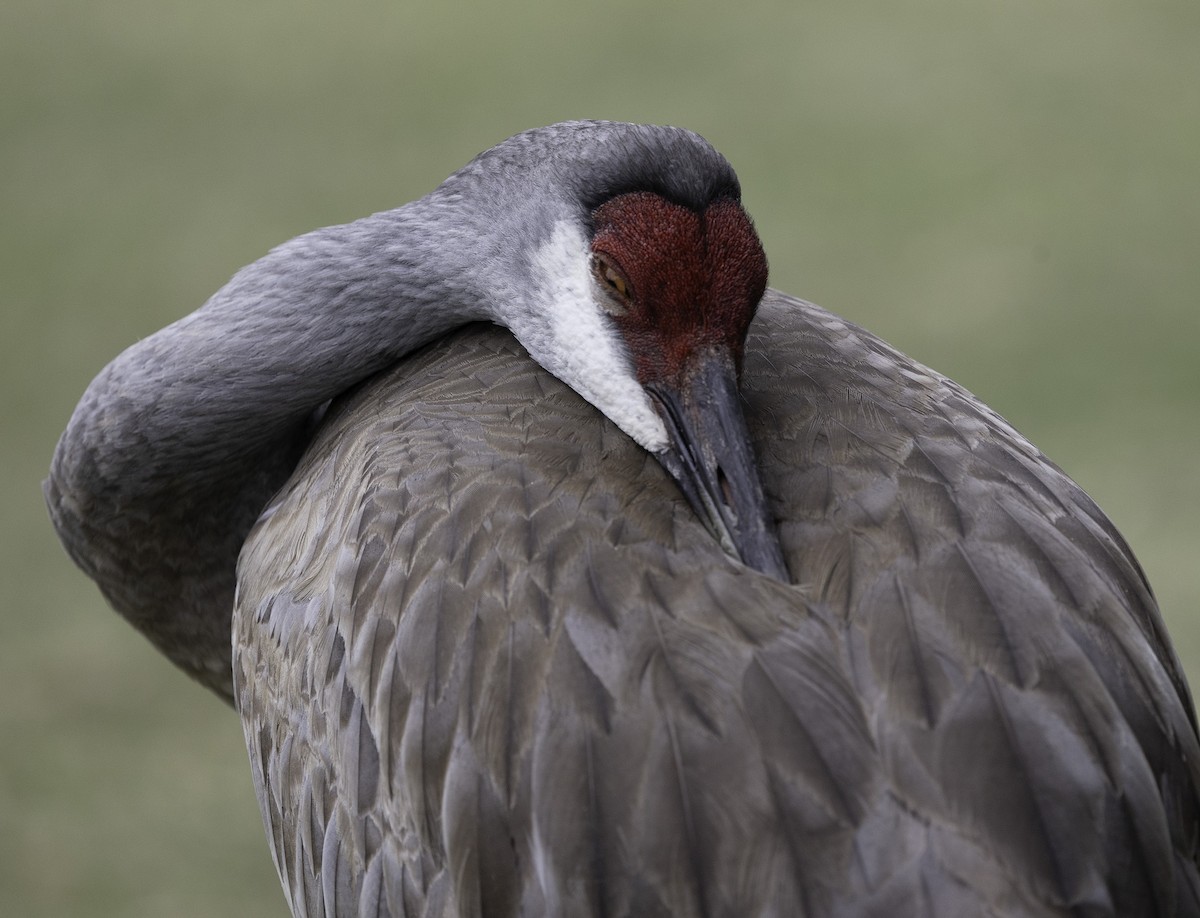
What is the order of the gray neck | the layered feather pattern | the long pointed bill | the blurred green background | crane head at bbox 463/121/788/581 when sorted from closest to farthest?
the layered feather pattern → the long pointed bill → crane head at bbox 463/121/788/581 → the gray neck → the blurred green background

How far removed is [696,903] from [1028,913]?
0.29 meters

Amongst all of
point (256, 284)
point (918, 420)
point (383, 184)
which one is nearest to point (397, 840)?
point (918, 420)

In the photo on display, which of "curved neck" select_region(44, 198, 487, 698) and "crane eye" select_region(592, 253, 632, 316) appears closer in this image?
"crane eye" select_region(592, 253, 632, 316)

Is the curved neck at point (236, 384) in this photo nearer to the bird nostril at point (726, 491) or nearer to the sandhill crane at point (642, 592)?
the sandhill crane at point (642, 592)

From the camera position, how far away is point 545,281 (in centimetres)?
186

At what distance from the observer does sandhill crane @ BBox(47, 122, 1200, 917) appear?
4.41ft

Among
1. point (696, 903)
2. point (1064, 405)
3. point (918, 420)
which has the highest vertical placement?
point (918, 420)

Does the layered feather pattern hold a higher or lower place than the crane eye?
lower

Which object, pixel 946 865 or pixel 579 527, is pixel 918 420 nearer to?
pixel 579 527

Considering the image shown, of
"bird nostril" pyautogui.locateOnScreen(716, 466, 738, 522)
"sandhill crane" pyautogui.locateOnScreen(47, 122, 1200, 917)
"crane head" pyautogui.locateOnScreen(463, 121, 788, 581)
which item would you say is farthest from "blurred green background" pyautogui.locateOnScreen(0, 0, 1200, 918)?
"bird nostril" pyautogui.locateOnScreen(716, 466, 738, 522)

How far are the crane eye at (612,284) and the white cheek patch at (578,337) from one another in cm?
2

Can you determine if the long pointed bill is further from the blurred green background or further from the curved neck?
the blurred green background

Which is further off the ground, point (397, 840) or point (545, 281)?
point (545, 281)

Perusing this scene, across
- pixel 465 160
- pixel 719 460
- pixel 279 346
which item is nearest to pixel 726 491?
pixel 719 460
